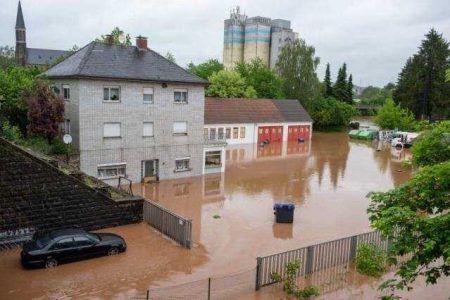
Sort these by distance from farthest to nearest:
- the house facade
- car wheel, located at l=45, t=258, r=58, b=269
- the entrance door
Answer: the entrance door → the house facade → car wheel, located at l=45, t=258, r=58, b=269

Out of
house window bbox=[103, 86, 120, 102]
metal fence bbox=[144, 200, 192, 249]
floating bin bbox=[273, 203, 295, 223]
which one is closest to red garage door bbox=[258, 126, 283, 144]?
house window bbox=[103, 86, 120, 102]

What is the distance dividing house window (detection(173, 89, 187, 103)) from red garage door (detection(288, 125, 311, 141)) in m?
27.3

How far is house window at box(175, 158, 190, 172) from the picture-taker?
103 feet

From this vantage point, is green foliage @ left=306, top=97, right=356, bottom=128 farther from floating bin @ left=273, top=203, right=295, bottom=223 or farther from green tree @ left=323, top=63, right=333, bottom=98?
floating bin @ left=273, top=203, right=295, bottom=223

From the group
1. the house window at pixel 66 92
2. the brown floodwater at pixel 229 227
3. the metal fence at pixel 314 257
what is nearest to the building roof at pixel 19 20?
the brown floodwater at pixel 229 227

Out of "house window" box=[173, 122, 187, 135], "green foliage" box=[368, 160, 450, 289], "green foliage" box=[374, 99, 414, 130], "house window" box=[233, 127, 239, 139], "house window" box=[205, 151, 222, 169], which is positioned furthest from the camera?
"green foliage" box=[374, 99, 414, 130]

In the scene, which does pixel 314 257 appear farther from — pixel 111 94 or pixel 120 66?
pixel 120 66

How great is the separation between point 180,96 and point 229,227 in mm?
12711

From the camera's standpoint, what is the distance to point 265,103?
55.9m

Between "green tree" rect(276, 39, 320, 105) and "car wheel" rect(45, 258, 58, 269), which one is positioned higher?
"green tree" rect(276, 39, 320, 105)

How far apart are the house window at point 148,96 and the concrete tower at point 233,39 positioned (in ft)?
320

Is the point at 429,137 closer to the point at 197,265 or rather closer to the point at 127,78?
the point at 197,265

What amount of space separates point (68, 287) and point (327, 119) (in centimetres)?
5963

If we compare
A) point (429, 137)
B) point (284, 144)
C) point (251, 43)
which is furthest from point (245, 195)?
point (251, 43)
